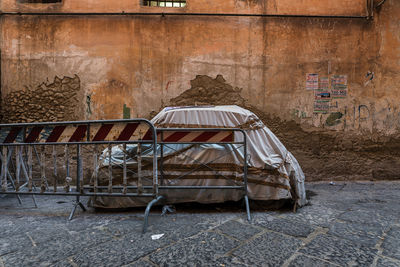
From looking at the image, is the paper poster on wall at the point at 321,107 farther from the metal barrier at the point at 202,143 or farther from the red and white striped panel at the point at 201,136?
the red and white striped panel at the point at 201,136

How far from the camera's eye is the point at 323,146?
5406 mm

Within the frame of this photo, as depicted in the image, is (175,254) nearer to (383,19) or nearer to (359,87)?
(359,87)

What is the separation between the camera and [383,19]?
5.49 meters

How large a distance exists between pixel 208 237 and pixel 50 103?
17.6ft

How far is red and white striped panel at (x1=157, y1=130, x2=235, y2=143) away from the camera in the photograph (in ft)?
10.1

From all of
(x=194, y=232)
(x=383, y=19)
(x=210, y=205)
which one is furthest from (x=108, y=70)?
(x=383, y=19)

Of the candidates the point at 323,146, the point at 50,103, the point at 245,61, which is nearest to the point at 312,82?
the point at 323,146

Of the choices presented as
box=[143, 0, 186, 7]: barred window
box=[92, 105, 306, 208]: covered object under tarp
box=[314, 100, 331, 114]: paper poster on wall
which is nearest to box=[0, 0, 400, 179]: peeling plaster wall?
box=[314, 100, 331, 114]: paper poster on wall

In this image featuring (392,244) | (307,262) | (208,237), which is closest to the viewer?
(307,262)

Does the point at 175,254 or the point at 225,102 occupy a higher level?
the point at 225,102

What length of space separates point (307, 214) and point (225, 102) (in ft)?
10.7

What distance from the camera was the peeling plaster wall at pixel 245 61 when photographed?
17.7 feet

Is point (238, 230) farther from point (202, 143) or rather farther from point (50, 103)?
point (50, 103)

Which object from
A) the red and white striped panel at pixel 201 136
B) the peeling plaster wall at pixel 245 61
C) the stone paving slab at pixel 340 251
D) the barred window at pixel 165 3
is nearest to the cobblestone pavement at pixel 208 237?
the stone paving slab at pixel 340 251
